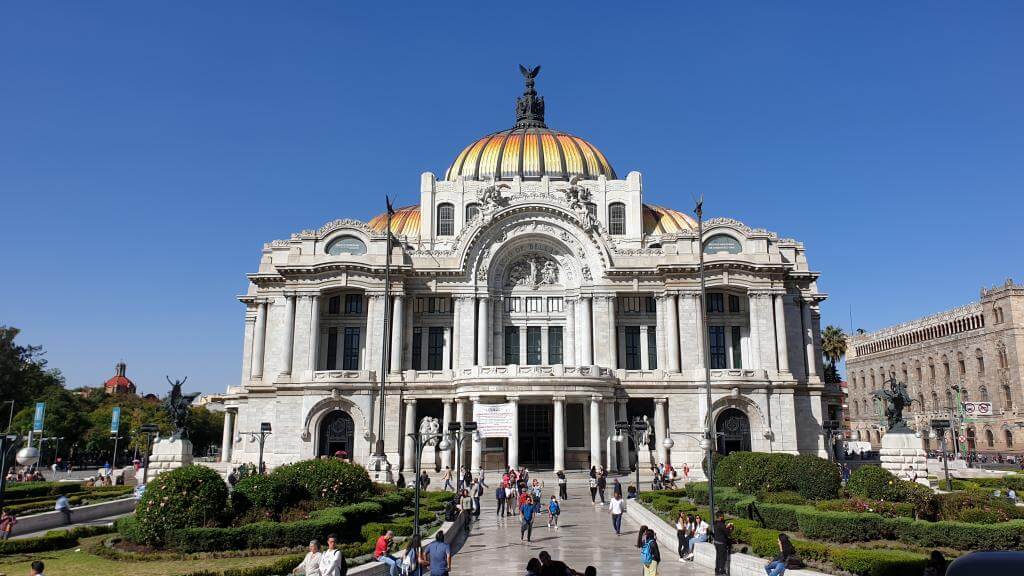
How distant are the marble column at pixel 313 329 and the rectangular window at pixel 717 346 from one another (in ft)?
106

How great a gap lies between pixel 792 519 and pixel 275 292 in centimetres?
4916

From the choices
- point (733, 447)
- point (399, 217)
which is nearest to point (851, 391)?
point (733, 447)

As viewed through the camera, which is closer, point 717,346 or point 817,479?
point 817,479

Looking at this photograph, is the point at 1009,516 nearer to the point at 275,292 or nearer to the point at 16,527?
the point at 16,527

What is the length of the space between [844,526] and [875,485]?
6.19 meters

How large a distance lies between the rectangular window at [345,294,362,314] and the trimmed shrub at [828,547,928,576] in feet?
152

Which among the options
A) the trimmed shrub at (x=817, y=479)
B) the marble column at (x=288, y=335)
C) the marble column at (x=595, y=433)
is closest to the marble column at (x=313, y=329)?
the marble column at (x=288, y=335)

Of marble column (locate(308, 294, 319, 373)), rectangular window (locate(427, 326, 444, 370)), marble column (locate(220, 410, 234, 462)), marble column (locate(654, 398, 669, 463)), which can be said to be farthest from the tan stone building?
marble column (locate(220, 410, 234, 462))

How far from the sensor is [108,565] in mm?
21797

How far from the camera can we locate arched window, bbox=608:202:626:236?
68.2 m

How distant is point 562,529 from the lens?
30156 millimetres

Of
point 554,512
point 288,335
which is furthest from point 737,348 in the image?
point 288,335

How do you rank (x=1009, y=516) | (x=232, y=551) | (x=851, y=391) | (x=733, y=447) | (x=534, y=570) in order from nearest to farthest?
(x=534, y=570)
(x=232, y=551)
(x=1009, y=516)
(x=733, y=447)
(x=851, y=391)

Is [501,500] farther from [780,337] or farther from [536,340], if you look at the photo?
[780,337]
